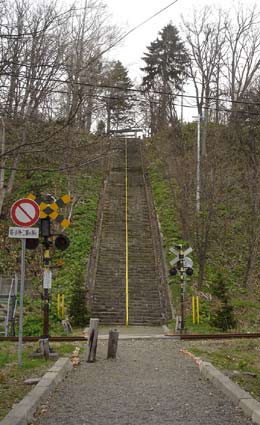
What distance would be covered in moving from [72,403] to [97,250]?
886 inches

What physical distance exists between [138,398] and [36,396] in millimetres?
1507

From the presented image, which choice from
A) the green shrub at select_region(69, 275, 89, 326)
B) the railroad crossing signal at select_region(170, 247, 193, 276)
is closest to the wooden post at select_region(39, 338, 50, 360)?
the green shrub at select_region(69, 275, 89, 326)

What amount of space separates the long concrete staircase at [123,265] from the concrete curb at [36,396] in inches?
536

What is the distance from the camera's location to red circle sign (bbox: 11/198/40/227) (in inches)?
402

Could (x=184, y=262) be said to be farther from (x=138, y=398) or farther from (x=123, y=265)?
(x=138, y=398)

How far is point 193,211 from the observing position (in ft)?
96.5

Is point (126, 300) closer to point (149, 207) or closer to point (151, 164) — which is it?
point (149, 207)

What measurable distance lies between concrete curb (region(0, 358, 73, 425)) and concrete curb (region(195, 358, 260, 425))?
2.56 meters

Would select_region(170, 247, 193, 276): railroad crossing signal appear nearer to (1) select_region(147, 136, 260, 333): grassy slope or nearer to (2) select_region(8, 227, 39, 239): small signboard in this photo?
(1) select_region(147, 136, 260, 333): grassy slope

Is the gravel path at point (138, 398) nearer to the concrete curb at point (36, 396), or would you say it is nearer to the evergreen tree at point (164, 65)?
the concrete curb at point (36, 396)

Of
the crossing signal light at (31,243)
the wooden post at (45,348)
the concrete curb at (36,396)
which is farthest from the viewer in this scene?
the crossing signal light at (31,243)

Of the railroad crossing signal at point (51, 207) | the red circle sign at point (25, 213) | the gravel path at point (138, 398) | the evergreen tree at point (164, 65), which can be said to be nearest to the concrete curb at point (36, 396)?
the gravel path at point (138, 398)

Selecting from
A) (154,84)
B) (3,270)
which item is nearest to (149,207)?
(3,270)

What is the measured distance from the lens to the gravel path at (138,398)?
6285 mm
